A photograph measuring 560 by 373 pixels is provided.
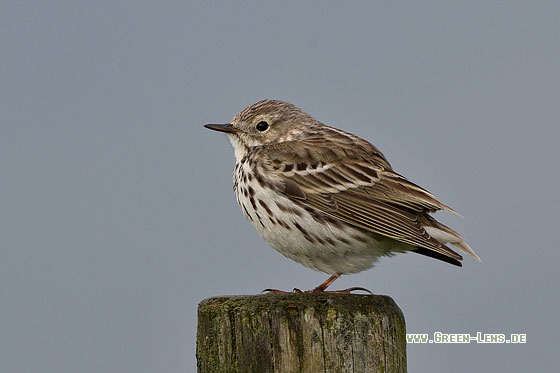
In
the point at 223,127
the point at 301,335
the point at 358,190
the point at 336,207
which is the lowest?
the point at 301,335

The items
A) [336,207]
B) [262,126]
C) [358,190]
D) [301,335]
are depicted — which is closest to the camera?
[301,335]

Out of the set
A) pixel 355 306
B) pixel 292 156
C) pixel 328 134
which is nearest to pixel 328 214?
pixel 292 156

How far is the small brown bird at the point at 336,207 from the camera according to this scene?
8219mm

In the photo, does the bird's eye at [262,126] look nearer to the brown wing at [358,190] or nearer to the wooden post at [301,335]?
the brown wing at [358,190]

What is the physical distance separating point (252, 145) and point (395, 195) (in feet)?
6.69

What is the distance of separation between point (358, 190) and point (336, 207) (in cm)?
34

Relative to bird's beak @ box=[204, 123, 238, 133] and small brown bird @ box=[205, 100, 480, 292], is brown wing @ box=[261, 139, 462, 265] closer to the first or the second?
small brown bird @ box=[205, 100, 480, 292]

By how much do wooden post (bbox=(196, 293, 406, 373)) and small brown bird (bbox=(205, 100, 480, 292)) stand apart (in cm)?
224

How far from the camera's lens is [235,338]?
227 inches

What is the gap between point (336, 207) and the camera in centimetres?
846

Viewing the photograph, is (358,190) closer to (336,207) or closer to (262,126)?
(336,207)

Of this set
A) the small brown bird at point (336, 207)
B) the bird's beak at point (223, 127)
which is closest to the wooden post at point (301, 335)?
the small brown bird at point (336, 207)

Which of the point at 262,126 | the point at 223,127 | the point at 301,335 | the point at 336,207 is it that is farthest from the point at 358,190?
the point at 301,335

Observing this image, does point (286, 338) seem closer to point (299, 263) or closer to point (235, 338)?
point (235, 338)
